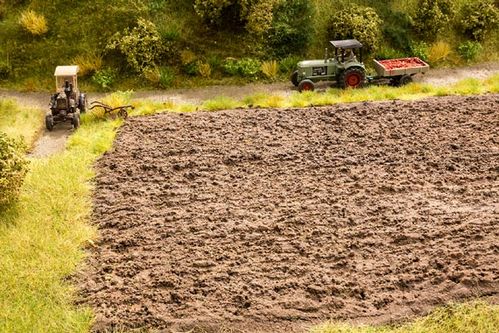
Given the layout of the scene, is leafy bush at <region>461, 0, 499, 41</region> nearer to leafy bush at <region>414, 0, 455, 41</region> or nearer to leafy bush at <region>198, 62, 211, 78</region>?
leafy bush at <region>414, 0, 455, 41</region>

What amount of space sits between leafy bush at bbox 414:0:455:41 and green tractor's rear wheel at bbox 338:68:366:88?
4555 millimetres

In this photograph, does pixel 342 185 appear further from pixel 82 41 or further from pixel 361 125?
pixel 82 41

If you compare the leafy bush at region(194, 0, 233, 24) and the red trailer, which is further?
the leafy bush at region(194, 0, 233, 24)

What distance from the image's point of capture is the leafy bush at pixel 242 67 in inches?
802

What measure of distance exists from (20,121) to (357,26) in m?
11.6

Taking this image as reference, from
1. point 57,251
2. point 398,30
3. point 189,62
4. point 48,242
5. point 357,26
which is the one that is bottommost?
point 57,251

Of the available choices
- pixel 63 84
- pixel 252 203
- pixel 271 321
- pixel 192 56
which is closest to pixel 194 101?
pixel 192 56

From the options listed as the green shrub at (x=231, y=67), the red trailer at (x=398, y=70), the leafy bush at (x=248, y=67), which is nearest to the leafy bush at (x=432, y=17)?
the red trailer at (x=398, y=70)

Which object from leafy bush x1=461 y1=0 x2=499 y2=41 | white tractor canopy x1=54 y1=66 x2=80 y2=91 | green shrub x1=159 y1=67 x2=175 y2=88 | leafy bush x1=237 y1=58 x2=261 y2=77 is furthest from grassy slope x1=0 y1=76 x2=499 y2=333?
leafy bush x1=461 y1=0 x2=499 y2=41

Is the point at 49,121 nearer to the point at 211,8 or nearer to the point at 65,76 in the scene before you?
the point at 65,76

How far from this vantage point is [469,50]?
2209cm

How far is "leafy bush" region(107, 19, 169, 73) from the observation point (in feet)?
65.5

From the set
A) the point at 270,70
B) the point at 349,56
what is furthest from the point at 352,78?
the point at 270,70

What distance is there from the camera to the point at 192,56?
20547mm
